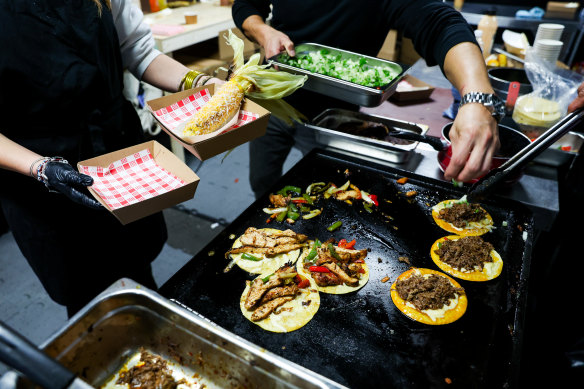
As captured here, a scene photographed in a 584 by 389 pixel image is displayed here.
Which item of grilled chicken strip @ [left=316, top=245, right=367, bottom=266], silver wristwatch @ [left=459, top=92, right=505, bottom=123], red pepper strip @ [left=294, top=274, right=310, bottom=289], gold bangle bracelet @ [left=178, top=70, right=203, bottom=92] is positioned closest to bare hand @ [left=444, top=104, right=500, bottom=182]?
silver wristwatch @ [left=459, top=92, right=505, bottom=123]

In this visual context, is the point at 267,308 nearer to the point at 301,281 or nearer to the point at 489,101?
the point at 301,281

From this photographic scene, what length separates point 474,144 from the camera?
68.3 inches

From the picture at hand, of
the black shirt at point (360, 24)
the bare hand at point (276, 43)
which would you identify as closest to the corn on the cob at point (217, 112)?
the bare hand at point (276, 43)

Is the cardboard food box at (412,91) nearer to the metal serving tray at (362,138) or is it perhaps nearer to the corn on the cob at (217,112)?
the metal serving tray at (362,138)

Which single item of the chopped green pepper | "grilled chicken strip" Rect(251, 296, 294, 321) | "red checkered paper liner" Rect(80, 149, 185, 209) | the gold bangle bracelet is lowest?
"grilled chicken strip" Rect(251, 296, 294, 321)

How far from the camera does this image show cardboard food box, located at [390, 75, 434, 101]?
3324mm

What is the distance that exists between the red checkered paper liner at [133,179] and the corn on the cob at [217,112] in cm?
25

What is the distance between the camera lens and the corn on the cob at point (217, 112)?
1848mm

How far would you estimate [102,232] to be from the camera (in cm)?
214

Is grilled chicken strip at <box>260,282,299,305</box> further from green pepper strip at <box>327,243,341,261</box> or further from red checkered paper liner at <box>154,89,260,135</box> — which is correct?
red checkered paper liner at <box>154,89,260,135</box>

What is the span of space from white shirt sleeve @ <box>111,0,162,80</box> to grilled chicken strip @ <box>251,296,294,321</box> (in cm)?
160

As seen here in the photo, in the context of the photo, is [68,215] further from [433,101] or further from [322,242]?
[433,101]

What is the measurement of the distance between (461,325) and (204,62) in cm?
447

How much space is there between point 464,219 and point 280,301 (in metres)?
1.23
